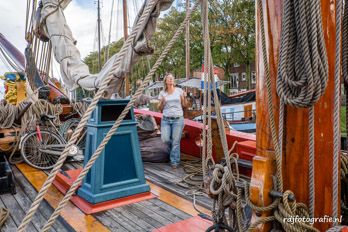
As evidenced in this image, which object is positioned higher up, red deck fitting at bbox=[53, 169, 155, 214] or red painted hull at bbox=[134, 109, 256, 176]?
red painted hull at bbox=[134, 109, 256, 176]

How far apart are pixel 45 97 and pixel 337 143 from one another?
618 centimetres

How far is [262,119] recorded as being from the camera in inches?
51.2

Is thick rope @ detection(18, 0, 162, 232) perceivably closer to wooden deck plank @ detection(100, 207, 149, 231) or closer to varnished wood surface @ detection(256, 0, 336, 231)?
varnished wood surface @ detection(256, 0, 336, 231)

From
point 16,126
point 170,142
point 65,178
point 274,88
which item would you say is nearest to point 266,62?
point 274,88

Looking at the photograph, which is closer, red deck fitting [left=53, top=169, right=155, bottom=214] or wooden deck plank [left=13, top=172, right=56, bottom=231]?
wooden deck plank [left=13, top=172, right=56, bottom=231]

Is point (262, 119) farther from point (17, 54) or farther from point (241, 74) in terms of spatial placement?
point (241, 74)

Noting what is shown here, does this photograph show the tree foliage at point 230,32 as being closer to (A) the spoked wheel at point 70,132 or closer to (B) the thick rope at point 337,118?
(A) the spoked wheel at point 70,132

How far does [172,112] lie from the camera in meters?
4.40

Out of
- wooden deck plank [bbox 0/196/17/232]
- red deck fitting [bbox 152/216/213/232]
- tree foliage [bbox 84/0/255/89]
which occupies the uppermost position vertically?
tree foliage [bbox 84/0/255/89]

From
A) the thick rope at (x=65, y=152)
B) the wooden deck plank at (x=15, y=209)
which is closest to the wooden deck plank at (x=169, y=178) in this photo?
the wooden deck plank at (x=15, y=209)

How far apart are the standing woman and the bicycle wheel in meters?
1.92

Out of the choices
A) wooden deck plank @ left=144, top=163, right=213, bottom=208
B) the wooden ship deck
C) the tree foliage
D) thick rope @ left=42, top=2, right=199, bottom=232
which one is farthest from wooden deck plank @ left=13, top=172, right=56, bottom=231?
the tree foliage

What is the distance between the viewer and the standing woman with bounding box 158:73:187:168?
4.40 m

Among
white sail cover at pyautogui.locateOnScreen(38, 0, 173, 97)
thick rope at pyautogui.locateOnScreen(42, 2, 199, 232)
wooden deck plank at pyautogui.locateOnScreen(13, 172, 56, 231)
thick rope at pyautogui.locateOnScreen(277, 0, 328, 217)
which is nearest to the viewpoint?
thick rope at pyautogui.locateOnScreen(277, 0, 328, 217)
